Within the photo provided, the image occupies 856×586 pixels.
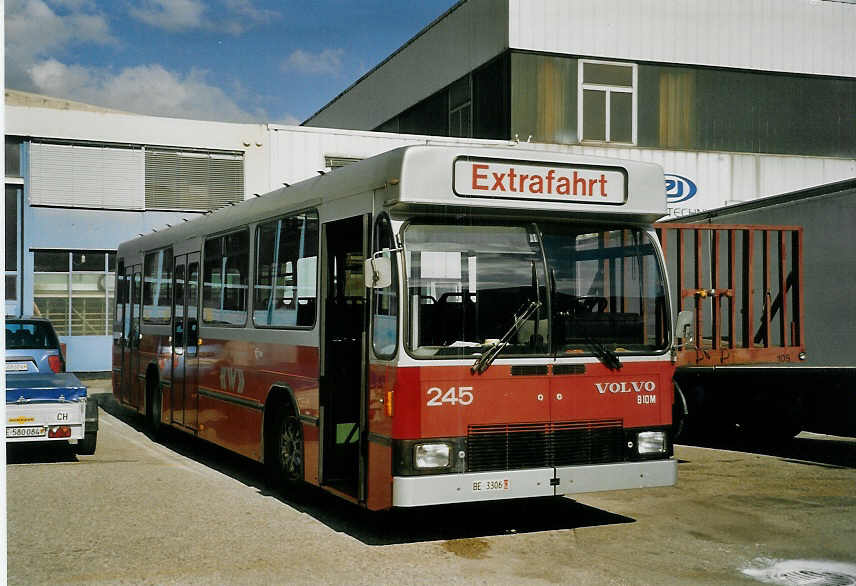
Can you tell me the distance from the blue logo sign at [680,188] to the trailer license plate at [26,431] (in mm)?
19160

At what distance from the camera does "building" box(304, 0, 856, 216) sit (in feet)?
84.4

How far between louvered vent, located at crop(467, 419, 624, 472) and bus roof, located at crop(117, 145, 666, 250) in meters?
1.59

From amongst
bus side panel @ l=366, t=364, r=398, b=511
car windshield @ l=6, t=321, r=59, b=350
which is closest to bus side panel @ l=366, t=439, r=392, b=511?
bus side panel @ l=366, t=364, r=398, b=511

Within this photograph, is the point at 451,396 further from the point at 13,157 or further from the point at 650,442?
the point at 13,157

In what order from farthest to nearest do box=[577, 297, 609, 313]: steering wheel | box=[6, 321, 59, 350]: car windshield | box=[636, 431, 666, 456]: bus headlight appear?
1. box=[6, 321, 59, 350]: car windshield
2. box=[636, 431, 666, 456]: bus headlight
3. box=[577, 297, 609, 313]: steering wheel

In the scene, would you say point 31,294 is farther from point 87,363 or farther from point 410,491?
point 410,491

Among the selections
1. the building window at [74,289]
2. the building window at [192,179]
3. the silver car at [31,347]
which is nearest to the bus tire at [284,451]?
the silver car at [31,347]

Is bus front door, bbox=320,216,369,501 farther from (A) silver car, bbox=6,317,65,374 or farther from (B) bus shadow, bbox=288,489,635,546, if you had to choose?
(A) silver car, bbox=6,317,65,374

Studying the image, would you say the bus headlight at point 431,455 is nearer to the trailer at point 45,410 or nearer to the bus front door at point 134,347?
the trailer at point 45,410

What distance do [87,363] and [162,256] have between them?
14.1 m

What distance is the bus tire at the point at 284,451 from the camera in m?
9.24

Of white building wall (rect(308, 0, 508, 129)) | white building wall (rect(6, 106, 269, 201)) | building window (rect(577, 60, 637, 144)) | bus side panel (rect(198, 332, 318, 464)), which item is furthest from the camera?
building window (rect(577, 60, 637, 144))

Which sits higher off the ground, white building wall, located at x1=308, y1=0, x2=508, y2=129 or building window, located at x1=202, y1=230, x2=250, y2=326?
white building wall, located at x1=308, y1=0, x2=508, y2=129

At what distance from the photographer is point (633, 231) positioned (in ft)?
26.6
